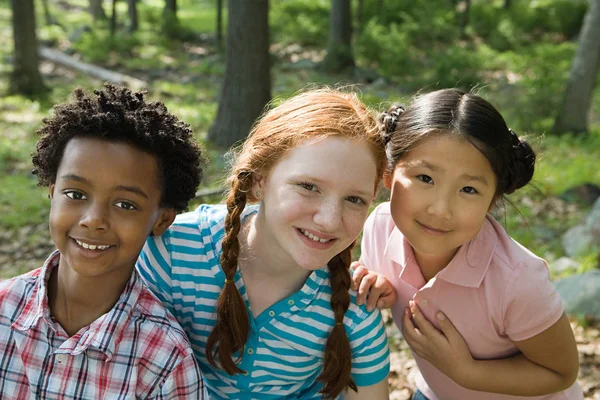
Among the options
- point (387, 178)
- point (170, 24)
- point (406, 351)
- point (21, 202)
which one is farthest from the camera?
point (170, 24)

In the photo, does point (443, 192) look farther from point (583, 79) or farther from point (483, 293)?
point (583, 79)

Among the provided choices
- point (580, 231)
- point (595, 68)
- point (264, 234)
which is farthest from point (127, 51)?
point (264, 234)

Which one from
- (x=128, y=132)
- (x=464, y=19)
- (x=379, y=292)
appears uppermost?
(x=128, y=132)

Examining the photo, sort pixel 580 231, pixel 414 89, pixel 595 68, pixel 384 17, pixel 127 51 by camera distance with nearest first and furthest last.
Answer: pixel 580 231 → pixel 595 68 → pixel 414 89 → pixel 127 51 → pixel 384 17

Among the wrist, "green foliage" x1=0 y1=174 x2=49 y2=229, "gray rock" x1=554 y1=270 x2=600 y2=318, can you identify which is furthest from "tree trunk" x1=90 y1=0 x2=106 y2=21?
the wrist

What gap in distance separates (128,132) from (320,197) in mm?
642

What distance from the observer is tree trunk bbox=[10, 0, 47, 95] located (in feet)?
32.5

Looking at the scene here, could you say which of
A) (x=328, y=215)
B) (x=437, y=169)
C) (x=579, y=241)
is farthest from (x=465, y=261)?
(x=579, y=241)

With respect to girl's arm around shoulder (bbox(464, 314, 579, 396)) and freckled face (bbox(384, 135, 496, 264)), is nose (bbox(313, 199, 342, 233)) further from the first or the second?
girl's arm around shoulder (bbox(464, 314, 579, 396))

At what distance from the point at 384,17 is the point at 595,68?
9931 mm

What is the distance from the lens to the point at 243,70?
710 centimetres

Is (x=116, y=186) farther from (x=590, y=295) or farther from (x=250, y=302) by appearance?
(x=590, y=295)

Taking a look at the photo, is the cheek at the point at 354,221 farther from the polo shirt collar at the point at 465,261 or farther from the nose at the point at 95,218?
the nose at the point at 95,218

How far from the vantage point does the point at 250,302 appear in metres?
2.13
